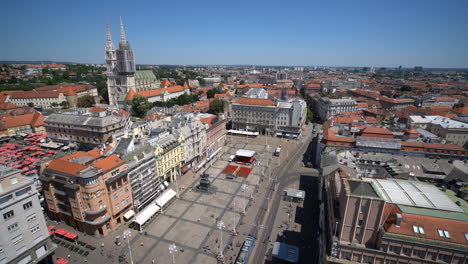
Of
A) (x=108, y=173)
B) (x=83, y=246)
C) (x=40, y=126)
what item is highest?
(x=108, y=173)

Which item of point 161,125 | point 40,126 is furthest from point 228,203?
point 40,126

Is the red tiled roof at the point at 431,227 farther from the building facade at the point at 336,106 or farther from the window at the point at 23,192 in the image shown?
the building facade at the point at 336,106

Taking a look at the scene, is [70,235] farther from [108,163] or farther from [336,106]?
[336,106]

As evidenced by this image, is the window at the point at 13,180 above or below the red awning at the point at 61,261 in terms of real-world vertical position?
above

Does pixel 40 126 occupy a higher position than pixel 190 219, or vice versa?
pixel 40 126

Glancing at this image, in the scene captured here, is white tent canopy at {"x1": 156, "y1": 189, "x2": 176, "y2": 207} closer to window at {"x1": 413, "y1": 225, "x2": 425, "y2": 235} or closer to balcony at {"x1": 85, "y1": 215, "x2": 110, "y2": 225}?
balcony at {"x1": 85, "y1": 215, "x2": 110, "y2": 225}

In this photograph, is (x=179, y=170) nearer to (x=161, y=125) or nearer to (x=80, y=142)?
(x=161, y=125)

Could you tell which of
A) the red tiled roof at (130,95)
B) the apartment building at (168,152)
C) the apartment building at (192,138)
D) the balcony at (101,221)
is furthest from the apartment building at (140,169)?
Answer: the red tiled roof at (130,95)

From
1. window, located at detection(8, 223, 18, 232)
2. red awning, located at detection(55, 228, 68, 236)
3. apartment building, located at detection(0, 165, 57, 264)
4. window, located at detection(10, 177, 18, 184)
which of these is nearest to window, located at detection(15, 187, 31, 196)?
apartment building, located at detection(0, 165, 57, 264)

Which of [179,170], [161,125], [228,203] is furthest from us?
[161,125]
